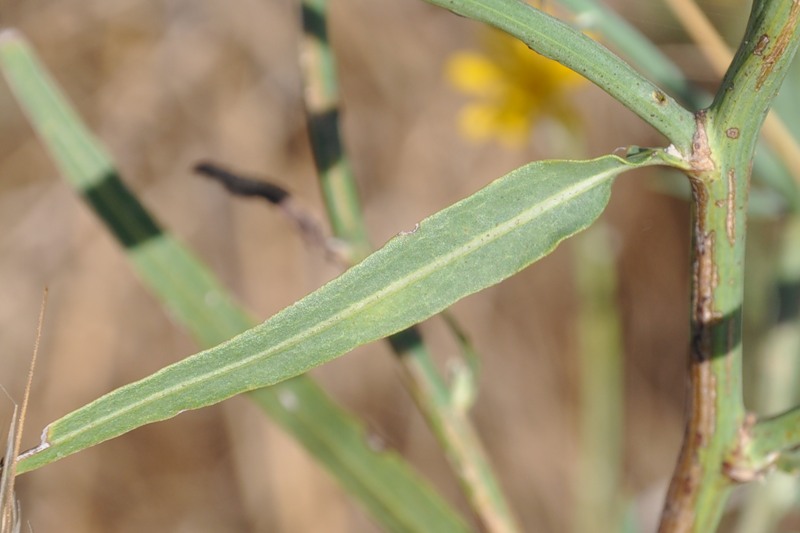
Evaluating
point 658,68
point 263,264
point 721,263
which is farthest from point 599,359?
point 263,264

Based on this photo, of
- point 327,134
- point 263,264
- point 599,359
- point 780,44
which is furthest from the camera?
point 263,264

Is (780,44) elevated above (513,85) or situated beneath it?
elevated above

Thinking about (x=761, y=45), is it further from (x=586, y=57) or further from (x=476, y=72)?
(x=476, y=72)

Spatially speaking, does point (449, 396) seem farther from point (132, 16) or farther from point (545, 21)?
point (132, 16)

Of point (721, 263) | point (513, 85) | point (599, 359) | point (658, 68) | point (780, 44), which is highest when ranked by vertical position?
point (780, 44)

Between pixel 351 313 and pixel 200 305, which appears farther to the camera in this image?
pixel 200 305

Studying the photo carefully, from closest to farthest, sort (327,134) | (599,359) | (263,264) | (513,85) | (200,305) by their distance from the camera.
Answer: (327,134) → (200,305) → (599,359) → (513,85) → (263,264)

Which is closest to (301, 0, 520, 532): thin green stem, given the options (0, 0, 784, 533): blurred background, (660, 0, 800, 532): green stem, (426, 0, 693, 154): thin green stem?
(660, 0, 800, 532): green stem

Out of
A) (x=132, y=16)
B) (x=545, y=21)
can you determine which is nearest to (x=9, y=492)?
(x=545, y=21)
